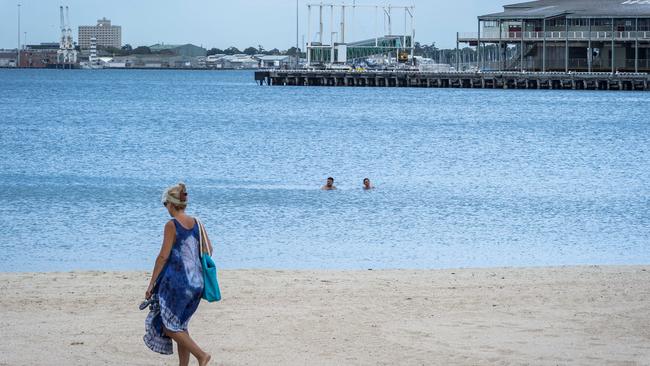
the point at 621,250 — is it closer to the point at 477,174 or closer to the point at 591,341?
the point at 591,341

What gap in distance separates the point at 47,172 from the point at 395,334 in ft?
94.5

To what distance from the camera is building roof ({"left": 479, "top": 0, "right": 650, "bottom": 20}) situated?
104375 mm

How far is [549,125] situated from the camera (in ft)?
225

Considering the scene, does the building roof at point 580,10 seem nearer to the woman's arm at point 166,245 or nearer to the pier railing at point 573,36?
the pier railing at point 573,36

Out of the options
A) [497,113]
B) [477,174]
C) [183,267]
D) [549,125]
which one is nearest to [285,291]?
[183,267]

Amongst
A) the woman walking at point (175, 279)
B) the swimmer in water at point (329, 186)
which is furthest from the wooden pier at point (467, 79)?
the woman walking at point (175, 279)

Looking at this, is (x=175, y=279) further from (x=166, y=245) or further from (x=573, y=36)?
(x=573, y=36)

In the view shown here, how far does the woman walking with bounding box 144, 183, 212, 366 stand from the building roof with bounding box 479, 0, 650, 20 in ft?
321

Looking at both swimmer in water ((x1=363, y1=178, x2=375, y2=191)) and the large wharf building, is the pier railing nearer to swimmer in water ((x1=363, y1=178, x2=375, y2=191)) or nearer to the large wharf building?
the large wharf building

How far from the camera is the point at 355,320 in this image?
480 inches

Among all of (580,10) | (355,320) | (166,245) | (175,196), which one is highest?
(580,10)

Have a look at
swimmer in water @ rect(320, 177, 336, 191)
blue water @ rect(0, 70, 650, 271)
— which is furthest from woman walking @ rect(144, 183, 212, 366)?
swimmer in water @ rect(320, 177, 336, 191)

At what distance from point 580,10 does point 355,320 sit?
99.6m

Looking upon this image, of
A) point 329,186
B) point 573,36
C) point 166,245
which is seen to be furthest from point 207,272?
A: point 573,36
